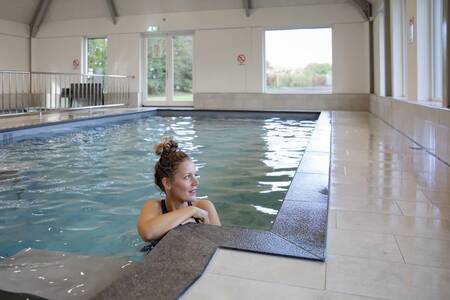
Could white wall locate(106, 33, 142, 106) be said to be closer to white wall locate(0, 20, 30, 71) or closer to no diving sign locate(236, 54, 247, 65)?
white wall locate(0, 20, 30, 71)

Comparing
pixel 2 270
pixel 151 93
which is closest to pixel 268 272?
pixel 2 270

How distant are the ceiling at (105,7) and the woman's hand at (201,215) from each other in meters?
10.1

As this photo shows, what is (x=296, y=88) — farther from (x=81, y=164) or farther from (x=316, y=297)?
(x=316, y=297)

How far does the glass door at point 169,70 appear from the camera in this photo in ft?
40.1

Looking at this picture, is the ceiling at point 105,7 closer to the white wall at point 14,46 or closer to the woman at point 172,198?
the white wall at point 14,46

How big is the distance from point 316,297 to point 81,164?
11.0ft

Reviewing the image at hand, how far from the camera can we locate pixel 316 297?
3.78ft

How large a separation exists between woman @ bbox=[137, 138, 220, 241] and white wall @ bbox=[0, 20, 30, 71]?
1239 cm

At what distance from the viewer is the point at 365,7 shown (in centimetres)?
1026

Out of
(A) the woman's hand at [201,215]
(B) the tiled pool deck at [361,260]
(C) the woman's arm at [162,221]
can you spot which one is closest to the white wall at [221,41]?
(B) the tiled pool deck at [361,260]

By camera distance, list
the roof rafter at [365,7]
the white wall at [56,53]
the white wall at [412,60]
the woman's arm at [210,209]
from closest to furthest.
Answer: the woman's arm at [210,209], the white wall at [412,60], the roof rafter at [365,7], the white wall at [56,53]

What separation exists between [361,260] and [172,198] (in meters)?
0.82

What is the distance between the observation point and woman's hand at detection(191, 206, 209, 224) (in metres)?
1.77

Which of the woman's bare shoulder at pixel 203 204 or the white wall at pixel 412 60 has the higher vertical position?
the white wall at pixel 412 60
